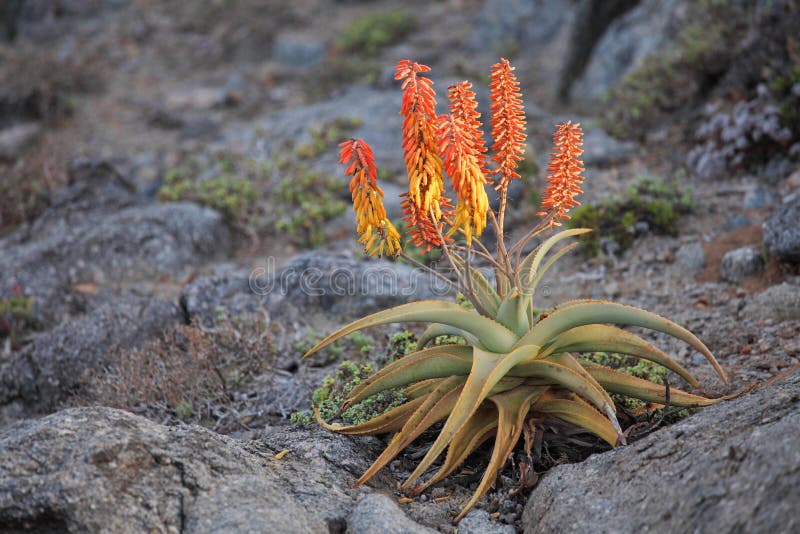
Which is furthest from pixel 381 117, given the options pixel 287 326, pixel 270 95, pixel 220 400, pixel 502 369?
pixel 502 369

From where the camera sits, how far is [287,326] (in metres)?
5.58

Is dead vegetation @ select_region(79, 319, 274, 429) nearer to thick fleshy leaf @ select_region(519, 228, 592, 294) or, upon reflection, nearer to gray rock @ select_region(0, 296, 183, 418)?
gray rock @ select_region(0, 296, 183, 418)

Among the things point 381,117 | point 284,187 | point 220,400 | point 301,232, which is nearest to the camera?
point 220,400

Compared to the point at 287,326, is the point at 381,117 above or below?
above

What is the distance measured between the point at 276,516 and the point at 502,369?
1101 millimetres

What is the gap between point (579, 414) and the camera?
335cm

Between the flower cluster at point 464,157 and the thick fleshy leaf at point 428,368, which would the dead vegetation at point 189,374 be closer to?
the thick fleshy leaf at point 428,368

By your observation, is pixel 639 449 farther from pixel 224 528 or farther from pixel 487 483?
pixel 224 528

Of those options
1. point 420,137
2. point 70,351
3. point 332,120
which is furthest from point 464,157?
point 332,120

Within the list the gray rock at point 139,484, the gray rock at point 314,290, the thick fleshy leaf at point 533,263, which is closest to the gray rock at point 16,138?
the gray rock at point 314,290

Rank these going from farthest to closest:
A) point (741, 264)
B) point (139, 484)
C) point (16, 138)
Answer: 1. point (16, 138)
2. point (741, 264)
3. point (139, 484)

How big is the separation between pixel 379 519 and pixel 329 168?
651 centimetres

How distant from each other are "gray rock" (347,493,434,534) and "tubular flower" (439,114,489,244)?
123 centimetres

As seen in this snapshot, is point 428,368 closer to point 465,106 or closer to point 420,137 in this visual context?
point 420,137
